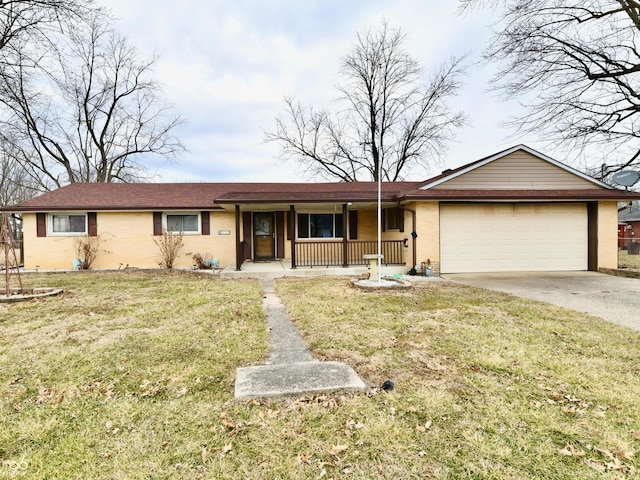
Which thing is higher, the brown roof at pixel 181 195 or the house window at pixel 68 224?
the brown roof at pixel 181 195

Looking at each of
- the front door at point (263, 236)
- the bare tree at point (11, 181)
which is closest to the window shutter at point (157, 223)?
the front door at point (263, 236)

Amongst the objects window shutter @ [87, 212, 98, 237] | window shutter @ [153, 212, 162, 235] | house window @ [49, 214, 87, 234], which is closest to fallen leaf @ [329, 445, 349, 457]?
window shutter @ [153, 212, 162, 235]

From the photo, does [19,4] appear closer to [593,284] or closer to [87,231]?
[87,231]

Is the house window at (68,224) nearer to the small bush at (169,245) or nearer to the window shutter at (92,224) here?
the window shutter at (92,224)

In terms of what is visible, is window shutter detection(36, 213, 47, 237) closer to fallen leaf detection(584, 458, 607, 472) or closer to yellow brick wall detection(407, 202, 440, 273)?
yellow brick wall detection(407, 202, 440, 273)

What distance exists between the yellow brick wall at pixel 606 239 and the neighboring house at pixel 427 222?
0.03 m

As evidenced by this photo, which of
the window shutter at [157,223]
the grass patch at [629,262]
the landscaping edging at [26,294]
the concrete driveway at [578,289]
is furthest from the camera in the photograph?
the window shutter at [157,223]

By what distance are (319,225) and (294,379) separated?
10272mm

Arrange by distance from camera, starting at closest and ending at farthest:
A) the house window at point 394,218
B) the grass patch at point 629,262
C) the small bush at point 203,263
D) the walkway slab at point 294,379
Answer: the walkway slab at point 294,379 → the house window at point 394,218 → the grass patch at point 629,262 → the small bush at point 203,263

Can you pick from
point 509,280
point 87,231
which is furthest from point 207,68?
point 509,280

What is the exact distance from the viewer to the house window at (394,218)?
464 inches

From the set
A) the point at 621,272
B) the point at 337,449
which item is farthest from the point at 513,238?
the point at 337,449

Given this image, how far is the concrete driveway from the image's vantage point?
585 centimetres

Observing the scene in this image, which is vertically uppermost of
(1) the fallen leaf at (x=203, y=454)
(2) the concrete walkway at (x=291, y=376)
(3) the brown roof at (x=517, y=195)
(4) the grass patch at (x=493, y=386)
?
(3) the brown roof at (x=517, y=195)
